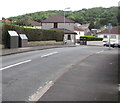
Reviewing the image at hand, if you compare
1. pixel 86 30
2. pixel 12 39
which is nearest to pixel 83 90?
pixel 12 39

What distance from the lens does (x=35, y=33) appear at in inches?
1355

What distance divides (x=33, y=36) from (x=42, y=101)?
28.3m

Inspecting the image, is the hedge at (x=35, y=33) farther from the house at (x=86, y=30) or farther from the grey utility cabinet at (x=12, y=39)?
the house at (x=86, y=30)

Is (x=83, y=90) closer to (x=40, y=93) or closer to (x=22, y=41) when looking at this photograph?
(x=40, y=93)

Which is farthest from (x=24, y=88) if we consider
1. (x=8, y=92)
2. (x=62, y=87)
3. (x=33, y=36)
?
(x=33, y=36)

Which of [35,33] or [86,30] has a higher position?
[86,30]

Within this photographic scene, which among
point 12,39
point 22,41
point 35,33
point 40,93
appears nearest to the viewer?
point 40,93

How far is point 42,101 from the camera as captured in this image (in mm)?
6016

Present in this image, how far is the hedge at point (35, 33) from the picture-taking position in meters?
25.6

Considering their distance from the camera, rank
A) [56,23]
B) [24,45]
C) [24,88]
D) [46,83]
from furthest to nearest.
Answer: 1. [56,23]
2. [24,45]
3. [46,83]
4. [24,88]

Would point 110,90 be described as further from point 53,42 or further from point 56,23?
point 56,23

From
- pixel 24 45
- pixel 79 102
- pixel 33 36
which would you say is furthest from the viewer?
pixel 33 36

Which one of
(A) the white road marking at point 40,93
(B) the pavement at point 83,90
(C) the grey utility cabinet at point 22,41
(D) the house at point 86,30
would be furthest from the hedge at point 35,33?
(D) the house at point 86,30

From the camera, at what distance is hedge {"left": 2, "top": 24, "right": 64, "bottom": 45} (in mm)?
25606
